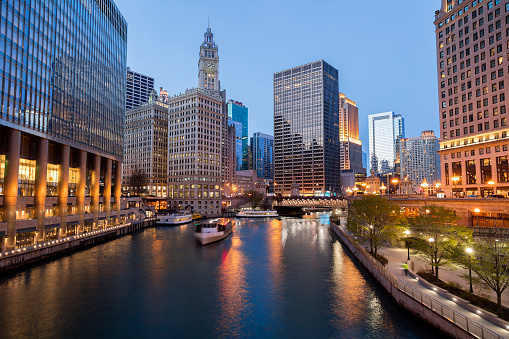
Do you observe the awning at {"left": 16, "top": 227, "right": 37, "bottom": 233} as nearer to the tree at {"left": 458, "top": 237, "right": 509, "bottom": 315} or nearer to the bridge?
the tree at {"left": 458, "top": 237, "right": 509, "bottom": 315}

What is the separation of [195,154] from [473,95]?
121 meters

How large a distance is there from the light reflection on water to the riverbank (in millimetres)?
2199

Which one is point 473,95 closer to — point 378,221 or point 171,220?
point 378,221

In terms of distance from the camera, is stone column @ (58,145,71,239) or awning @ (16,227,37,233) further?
stone column @ (58,145,71,239)

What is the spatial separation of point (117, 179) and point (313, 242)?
6904 cm

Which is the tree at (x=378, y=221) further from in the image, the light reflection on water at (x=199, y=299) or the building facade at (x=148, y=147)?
the building facade at (x=148, y=147)

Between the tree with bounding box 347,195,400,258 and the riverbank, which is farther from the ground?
the tree with bounding box 347,195,400,258

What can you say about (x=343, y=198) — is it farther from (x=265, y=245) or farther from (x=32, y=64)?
(x=32, y=64)

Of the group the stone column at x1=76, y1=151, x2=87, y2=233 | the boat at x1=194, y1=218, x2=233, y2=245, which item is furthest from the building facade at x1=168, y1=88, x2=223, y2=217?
the stone column at x1=76, y1=151, x2=87, y2=233

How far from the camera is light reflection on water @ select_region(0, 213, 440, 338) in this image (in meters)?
28.5

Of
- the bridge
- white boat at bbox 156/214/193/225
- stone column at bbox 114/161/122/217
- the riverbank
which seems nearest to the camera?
the riverbank

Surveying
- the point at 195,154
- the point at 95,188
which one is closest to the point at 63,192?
the point at 95,188

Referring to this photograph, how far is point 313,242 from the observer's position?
78562 millimetres

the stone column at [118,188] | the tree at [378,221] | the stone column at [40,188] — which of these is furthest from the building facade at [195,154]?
the tree at [378,221]
